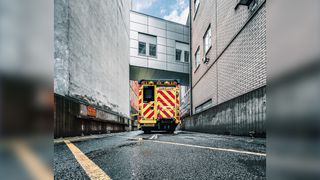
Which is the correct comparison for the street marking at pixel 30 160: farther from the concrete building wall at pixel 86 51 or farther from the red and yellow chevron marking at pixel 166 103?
the red and yellow chevron marking at pixel 166 103

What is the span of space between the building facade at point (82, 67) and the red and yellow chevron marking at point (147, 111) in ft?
6.19

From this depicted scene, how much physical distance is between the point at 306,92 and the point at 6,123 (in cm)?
66

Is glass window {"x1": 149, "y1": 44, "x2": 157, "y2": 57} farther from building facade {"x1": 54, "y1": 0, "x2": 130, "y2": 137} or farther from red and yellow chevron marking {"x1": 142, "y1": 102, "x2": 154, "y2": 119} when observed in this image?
red and yellow chevron marking {"x1": 142, "y1": 102, "x2": 154, "y2": 119}

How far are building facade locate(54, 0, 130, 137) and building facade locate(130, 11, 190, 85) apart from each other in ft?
30.4

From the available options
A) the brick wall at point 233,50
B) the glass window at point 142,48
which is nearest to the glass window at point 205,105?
the brick wall at point 233,50

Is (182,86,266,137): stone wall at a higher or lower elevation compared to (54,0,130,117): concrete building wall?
lower

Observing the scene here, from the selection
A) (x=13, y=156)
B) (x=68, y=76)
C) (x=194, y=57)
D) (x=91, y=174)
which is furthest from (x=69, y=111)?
(x=194, y=57)

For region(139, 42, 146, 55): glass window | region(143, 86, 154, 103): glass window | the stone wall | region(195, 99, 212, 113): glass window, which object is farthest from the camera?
region(139, 42, 146, 55): glass window

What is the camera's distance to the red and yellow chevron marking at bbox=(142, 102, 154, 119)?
471 inches

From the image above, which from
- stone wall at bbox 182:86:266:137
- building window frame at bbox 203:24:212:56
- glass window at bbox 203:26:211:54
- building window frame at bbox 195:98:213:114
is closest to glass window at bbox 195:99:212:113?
building window frame at bbox 195:98:213:114

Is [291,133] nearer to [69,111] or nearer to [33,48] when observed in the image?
[33,48]

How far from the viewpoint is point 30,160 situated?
0.39 meters

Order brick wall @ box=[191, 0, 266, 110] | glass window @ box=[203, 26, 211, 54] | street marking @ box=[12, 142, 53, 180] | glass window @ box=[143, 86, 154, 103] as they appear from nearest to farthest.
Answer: street marking @ box=[12, 142, 53, 180]
brick wall @ box=[191, 0, 266, 110]
glass window @ box=[143, 86, 154, 103]
glass window @ box=[203, 26, 211, 54]

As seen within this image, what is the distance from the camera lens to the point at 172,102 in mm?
12234
